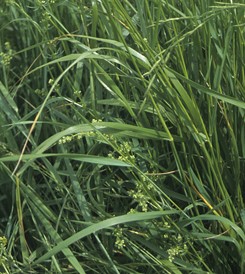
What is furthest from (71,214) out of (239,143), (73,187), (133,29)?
(133,29)

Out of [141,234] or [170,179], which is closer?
[141,234]

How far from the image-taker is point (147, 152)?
165 cm

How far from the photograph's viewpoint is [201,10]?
5.24 ft

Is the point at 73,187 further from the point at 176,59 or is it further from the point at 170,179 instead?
the point at 176,59

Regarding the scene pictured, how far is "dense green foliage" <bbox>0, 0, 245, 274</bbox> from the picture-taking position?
144cm

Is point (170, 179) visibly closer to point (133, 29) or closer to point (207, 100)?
point (207, 100)

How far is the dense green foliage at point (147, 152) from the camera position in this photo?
1.44 m

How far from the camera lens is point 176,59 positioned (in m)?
1.63

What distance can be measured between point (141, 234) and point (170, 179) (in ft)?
0.77

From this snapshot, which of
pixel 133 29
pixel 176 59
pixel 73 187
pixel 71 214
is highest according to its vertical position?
pixel 133 29

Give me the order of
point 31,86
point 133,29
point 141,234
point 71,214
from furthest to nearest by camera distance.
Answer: point 31,86
point 71,214
point 141,234
point 133,29

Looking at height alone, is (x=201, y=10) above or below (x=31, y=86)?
above

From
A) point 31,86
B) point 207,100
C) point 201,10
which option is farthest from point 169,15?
point 31,86

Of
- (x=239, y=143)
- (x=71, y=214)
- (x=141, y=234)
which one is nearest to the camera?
(x=141, y=234)
